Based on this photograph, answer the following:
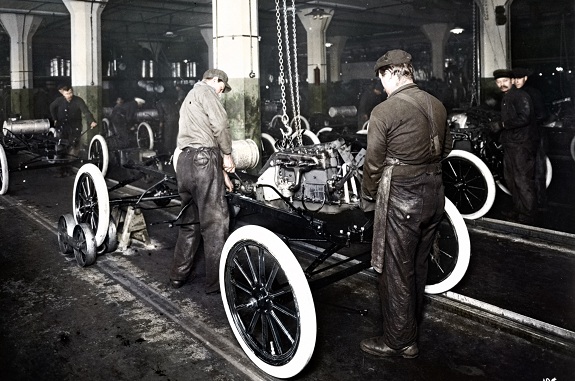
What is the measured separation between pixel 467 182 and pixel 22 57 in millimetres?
16202

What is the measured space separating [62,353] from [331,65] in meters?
20.2

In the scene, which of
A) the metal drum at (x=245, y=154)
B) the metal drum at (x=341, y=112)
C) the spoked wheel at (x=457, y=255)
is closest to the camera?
the spoked wheel at (x=457, y=255)

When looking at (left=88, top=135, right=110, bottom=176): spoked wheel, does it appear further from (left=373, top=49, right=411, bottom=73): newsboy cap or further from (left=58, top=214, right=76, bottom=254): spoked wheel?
(left=373, top=49, right=411, bottom=73): newsboy cap

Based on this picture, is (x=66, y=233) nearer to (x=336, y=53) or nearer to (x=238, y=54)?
(x=238, y=54)

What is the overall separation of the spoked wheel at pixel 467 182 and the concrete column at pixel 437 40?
1392 cm

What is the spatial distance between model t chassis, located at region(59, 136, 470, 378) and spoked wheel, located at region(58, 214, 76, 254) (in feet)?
0.03

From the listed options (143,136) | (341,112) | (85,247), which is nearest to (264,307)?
(85,247)

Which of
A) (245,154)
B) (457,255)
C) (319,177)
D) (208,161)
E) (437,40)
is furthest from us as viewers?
(437,40)

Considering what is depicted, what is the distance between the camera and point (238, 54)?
7219mm

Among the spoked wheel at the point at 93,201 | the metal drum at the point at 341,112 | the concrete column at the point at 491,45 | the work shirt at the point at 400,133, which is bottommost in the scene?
the spoked wheel at the point at 93,201

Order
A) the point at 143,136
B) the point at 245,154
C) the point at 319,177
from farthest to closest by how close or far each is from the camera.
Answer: the point at 143,136, the point at 245,154, the point at 319,177

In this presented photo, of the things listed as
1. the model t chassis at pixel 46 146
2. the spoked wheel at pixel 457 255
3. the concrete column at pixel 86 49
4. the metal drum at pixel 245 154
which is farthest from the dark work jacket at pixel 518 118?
the concrete column at pixel 86 49

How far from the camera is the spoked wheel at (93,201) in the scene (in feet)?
16.6

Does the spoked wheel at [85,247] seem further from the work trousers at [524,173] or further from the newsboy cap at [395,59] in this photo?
the work trousers at [524,173]
